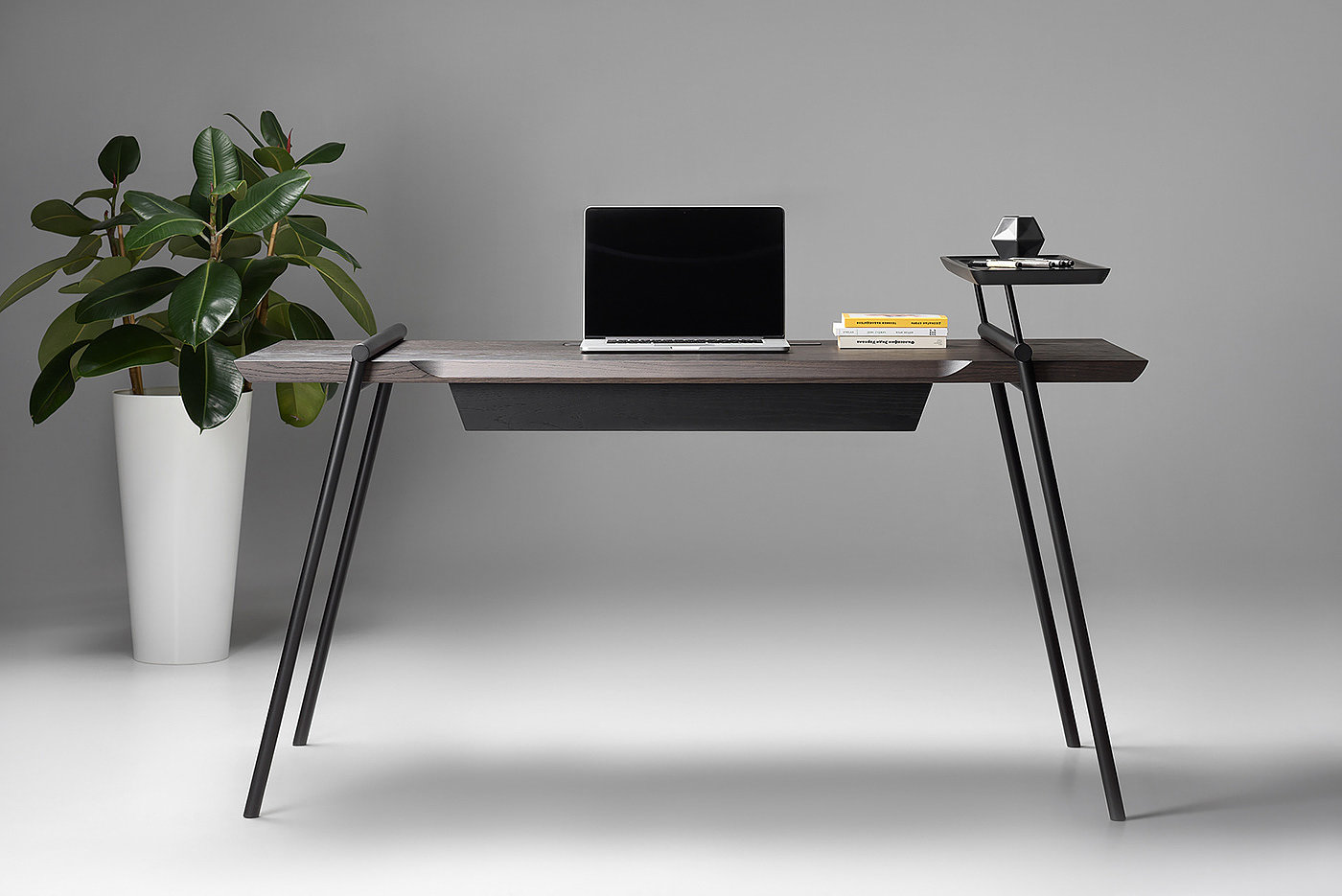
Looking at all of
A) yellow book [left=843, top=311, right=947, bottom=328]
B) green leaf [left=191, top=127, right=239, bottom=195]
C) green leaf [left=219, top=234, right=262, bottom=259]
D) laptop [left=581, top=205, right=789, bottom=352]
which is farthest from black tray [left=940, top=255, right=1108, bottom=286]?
green leaf [left=219, top=234, right=262, bottom=259]

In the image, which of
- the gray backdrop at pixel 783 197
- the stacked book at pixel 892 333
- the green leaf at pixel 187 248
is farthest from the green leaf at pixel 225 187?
the stacked book at pixel 892 333

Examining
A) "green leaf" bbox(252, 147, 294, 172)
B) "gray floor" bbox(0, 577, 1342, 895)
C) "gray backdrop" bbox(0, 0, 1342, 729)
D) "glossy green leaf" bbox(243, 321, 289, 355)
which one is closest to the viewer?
"gray floor" bbox(0, 577, 1342, 895)

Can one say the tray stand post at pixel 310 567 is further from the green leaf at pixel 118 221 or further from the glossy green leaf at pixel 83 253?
the glossy green leaf at pixel 83 253

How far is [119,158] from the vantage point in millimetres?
3992

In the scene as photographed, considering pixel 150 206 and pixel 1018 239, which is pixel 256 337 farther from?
pixel 1018 239

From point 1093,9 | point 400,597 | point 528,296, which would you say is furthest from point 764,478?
point 1093,9

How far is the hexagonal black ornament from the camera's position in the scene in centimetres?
292

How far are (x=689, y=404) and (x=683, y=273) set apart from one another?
16.5 inches

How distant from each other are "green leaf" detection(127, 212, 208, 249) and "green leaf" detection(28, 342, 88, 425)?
2.05ft

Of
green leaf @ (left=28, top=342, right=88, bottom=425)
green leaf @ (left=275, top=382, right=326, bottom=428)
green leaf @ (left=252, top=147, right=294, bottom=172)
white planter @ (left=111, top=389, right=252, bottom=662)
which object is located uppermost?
green leaf @ (left=252, top=147, right=294, bottom=172)

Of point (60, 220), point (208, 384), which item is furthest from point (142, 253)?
point (208, 384)

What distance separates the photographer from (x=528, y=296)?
4996mm

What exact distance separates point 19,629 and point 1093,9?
435 cm

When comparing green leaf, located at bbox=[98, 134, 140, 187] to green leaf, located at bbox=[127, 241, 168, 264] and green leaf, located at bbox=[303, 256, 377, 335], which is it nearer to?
green leaf, located at bbox=[127, 241, 168, 264]
